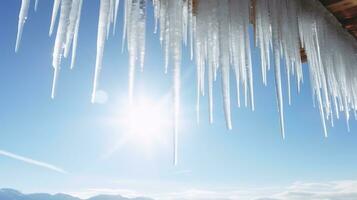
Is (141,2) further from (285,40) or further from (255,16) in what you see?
(285,40)

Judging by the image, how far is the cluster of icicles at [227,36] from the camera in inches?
71.3

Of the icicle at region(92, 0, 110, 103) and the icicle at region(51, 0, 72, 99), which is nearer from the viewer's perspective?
the icicle at region(51, 0, 72, 99)

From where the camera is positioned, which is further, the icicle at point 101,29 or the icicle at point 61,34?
the icicle at point 101,29

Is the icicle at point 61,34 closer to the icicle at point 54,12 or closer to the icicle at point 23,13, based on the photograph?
the icicle at point 54,12

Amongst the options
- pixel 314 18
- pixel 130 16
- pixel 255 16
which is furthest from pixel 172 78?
pixel 314 18

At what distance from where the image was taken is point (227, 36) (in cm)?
229

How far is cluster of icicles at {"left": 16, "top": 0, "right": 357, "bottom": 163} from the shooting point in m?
1.81

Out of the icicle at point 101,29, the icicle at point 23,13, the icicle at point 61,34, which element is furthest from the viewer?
the icicle at point 101,29

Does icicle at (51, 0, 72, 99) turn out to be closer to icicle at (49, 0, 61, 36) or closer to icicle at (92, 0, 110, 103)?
icicle at (49, 0, 61, 36)

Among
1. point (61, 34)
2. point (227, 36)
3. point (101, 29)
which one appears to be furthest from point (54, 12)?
point (227, 36)

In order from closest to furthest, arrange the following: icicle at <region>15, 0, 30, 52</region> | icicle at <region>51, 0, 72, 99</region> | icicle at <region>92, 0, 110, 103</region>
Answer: icicle at <region>15, 0, 30, 52</region> → icicle at <region>51, 0, 72, 99</region> → icicle at <region>92, 0, 110, 103</region>

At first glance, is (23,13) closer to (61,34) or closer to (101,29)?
(61,34)

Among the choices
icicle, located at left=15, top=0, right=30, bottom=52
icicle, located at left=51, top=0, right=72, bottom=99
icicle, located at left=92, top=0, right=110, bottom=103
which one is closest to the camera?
icicle, located at left=15, top=0, right=30, bottom=52

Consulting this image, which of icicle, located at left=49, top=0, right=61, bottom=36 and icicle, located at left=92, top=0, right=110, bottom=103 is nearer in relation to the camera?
icicle, located at left=49, top=0, right=61, bottom=36
